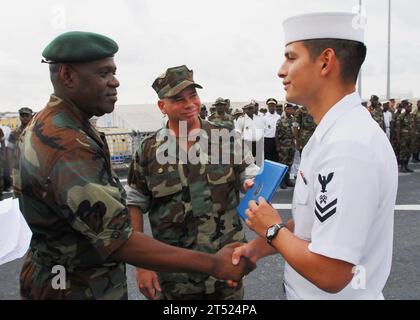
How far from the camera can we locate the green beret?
62.3 inches

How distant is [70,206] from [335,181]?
925 mm

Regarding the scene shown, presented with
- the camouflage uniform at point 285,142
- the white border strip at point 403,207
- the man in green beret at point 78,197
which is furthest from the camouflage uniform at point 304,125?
the man in green beret at point 78,197

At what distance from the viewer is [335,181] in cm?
123

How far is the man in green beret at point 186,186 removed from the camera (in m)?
2.42

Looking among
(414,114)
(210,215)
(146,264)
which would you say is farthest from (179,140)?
(414,114)

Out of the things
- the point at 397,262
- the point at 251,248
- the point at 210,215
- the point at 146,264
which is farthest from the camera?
the point at 397,262

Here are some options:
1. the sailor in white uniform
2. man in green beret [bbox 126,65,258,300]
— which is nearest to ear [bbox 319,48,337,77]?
the sailor in white uniform

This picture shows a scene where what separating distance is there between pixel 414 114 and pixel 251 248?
41.0 feet

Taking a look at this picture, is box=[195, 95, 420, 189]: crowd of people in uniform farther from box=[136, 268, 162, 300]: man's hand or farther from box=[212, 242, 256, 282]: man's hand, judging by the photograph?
box=[212, 242, 256, 282]: man's hand

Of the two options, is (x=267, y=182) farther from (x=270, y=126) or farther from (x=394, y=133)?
(x=394, y=133)

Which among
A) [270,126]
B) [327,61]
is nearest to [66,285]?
[327,61]

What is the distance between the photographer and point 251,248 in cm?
201

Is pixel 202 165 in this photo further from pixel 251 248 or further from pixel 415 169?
pixel 415 169

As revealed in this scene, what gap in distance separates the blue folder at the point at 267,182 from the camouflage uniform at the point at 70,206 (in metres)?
0.58
